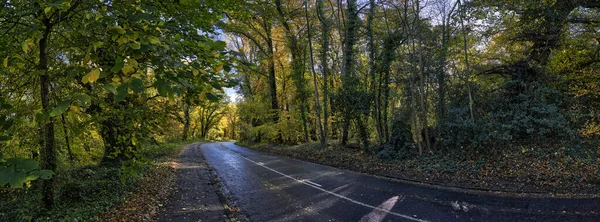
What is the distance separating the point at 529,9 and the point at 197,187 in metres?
14.9

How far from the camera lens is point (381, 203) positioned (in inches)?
298

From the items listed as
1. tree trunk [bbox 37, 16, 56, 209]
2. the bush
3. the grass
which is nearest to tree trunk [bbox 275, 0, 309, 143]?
the bush

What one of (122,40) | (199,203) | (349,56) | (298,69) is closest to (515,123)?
(349,56)

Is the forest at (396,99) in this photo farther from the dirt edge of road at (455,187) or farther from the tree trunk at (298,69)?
the tree trunk at (298,69)

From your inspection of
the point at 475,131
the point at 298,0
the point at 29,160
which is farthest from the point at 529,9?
the point at 29,160

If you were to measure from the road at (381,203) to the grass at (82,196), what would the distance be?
290cm

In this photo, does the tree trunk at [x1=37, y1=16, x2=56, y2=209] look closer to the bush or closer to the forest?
the forest

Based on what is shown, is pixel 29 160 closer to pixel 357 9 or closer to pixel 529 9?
pixel 529 9

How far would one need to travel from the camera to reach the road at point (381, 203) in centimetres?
639

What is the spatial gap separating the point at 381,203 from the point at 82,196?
733 cm

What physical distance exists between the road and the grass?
2.90 meters

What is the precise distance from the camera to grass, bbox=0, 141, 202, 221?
5691mm

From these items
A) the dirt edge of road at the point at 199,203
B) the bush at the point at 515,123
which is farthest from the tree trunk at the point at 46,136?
the bush at the point at 515,123

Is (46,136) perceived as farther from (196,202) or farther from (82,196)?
(196,202)
